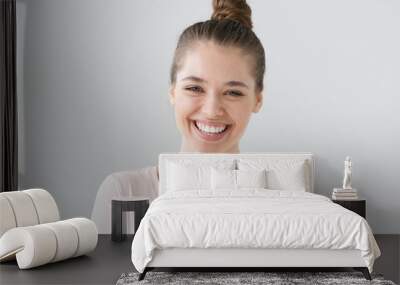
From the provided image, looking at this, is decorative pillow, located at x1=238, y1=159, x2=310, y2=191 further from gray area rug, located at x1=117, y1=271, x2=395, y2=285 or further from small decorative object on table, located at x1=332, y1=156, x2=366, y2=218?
gray area rug, located at x1=117, y1=271, x2=395, y2=285

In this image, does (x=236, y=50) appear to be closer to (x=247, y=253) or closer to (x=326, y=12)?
(x=326, y=12)

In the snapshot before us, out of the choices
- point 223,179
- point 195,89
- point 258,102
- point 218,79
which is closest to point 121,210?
point 223,179

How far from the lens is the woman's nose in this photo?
22.5ft

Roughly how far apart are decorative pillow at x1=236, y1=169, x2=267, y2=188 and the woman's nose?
25.8 inches

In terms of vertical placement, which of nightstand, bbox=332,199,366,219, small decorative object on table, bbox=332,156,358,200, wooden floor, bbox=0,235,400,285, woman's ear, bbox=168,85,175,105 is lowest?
wooden floor, bbox=0,235,400,285

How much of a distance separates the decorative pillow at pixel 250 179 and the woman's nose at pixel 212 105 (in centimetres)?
65

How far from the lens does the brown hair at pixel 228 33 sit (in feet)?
22.9

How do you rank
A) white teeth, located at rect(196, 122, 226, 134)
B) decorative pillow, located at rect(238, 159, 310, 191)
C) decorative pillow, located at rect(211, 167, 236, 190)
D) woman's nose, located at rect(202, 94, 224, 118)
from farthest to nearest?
white teeth, located at rect(196, 122, 226, 134) → woman's nose, located at rect(202, 94, 224, 118) → decorative pillow, located at rect(238, 159, 310, 191) → decorative pillow, located at rect(211, 167, 236, 190)

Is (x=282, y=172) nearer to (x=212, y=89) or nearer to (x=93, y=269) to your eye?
(x=212, y=89)

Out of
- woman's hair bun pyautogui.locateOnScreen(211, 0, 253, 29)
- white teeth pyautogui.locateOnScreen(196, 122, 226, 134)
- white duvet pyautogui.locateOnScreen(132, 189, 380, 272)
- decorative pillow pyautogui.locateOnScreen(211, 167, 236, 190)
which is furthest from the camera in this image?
woman's hair bun pyautogui.locateOnScreen(211, 0, 253, 29)

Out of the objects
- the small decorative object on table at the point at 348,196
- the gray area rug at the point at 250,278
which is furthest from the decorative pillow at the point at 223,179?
the gray area rug at the point at 250,278

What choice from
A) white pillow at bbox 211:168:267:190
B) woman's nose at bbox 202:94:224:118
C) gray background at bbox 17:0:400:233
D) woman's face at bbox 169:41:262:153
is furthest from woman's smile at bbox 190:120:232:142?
white pillow at bbox 211:168:267:190

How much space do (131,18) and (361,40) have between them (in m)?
2.38

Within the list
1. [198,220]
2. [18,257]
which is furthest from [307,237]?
[18,257]
